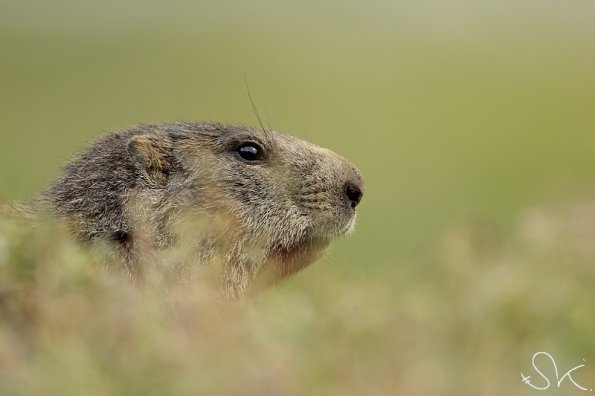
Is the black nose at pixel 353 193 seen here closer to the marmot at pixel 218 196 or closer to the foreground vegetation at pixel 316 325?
the marmot at pixel 218 196

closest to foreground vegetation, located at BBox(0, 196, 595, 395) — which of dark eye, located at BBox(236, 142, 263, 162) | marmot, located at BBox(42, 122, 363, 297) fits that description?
marmot, located at BBox(42, 122, 363, 297)

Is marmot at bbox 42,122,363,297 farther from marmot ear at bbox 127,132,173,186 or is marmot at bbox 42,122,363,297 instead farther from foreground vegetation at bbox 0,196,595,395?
foreground vegetation at bbox 0,196,595,395

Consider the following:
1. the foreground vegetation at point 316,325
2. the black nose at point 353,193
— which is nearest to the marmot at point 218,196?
the black nose at point 353,193

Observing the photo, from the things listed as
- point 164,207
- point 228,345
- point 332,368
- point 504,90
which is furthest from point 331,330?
point 504,90

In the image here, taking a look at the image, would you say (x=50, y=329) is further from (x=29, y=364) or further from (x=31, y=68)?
(x=31, y=68)

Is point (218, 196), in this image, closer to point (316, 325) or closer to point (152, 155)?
point (152, 155)

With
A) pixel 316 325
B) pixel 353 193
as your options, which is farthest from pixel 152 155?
pixel 316 325
